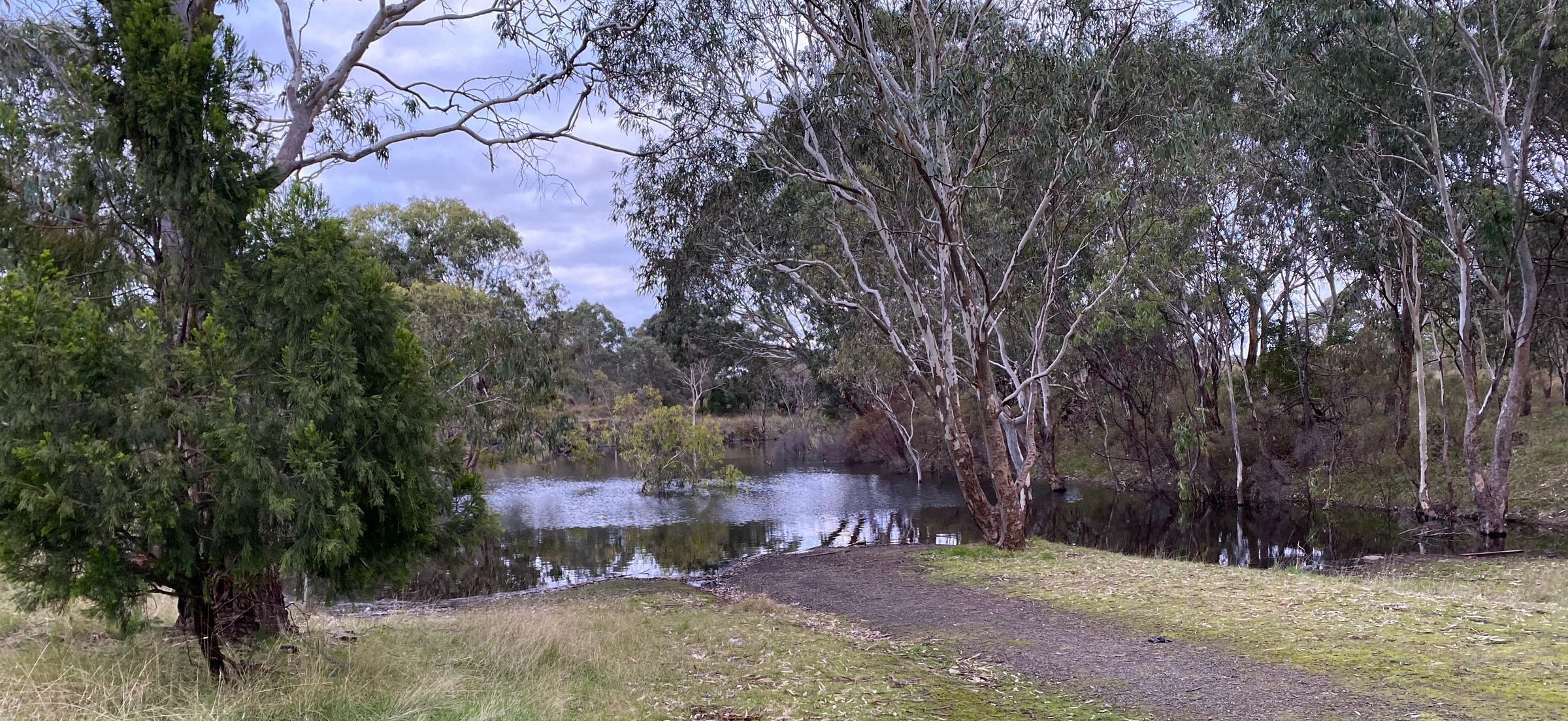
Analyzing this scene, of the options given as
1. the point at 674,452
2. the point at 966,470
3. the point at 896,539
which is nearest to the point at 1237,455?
the point at 896,539

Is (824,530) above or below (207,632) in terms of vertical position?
below

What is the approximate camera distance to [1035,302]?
56.2 ft

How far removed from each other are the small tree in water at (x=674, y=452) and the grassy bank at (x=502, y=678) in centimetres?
1712

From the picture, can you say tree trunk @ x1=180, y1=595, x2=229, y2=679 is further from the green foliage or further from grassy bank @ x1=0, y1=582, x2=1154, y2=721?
the green foliage

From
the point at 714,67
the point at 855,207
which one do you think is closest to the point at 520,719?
the point at 714,67

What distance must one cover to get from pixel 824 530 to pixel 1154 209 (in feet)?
28.8

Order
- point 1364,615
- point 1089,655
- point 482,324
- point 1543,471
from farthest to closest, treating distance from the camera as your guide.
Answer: point 1543,471 → point 482,324 → point 1364,615 → point 1089,655

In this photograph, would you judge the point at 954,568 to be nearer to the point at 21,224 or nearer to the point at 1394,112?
the point at 21,224

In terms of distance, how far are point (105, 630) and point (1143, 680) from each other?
5820 millimetres

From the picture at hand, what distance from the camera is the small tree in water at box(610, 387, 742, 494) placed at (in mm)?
23938

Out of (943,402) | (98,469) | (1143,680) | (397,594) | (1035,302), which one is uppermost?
(1035,302)

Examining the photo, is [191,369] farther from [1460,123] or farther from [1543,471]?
[1543,471]

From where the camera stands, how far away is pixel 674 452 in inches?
961

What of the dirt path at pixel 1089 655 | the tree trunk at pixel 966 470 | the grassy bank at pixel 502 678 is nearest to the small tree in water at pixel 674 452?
the tree trunk at pixel 966 470
